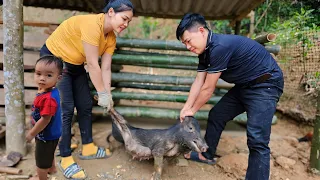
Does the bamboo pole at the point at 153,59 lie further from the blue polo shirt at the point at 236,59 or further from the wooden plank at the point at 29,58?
the blue polo shirt at the point at 236,59

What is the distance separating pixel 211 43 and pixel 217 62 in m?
0.19

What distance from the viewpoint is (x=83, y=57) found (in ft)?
9.77

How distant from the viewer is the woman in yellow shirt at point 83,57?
2.69 m

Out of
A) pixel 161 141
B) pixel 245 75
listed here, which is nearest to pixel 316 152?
pixel 245 75

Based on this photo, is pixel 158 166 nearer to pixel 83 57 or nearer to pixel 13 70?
pixel 83 57

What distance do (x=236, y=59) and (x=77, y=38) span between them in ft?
5.49

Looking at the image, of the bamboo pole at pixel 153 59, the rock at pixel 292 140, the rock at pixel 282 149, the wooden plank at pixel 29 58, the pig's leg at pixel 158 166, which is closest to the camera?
the pig's leg at pixel 158 166

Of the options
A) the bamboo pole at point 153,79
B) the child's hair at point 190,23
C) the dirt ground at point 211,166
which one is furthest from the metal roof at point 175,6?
the dirt ground at point 211,166

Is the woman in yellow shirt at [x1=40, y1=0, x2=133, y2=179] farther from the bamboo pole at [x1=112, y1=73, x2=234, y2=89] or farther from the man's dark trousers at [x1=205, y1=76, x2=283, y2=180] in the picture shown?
the man's dark trousers at [x1=205, y1=76, x2=283, y2=180]

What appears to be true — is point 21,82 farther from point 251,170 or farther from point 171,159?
point 251,170

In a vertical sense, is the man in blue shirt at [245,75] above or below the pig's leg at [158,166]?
above

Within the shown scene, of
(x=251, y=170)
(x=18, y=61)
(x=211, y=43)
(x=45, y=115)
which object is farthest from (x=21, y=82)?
(x=251, y=170)

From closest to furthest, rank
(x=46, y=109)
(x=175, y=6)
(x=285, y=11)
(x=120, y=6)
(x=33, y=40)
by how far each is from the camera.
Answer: (x=46, y=109) → (x=120, y=6) → (x=175, y=6) → (x=33, y=40) → (x=285, y=11)

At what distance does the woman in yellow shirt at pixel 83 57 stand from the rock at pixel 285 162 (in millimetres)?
2329
